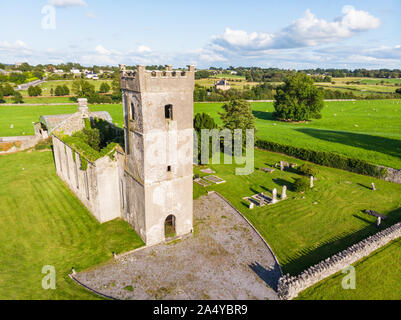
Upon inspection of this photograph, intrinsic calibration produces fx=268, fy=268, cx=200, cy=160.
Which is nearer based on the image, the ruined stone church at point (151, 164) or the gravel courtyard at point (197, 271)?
the gravel courtyard at point (197, 271)

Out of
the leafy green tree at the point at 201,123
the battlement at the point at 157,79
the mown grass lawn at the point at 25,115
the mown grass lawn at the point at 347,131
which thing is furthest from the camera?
the mown grass lawn at the point at 25,115

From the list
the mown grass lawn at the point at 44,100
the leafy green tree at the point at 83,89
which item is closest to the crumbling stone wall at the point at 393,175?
the leafy green tree at the point at 83,89

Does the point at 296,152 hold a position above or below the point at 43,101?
below

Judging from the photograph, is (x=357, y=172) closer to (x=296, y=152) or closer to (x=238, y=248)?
(x=296, y=152)

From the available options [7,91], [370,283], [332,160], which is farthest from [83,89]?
[370,283]

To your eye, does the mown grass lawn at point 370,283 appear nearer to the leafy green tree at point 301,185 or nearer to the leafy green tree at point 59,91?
the leafy green tree at point 301,185

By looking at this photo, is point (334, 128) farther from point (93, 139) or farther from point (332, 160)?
point (93, 139)
